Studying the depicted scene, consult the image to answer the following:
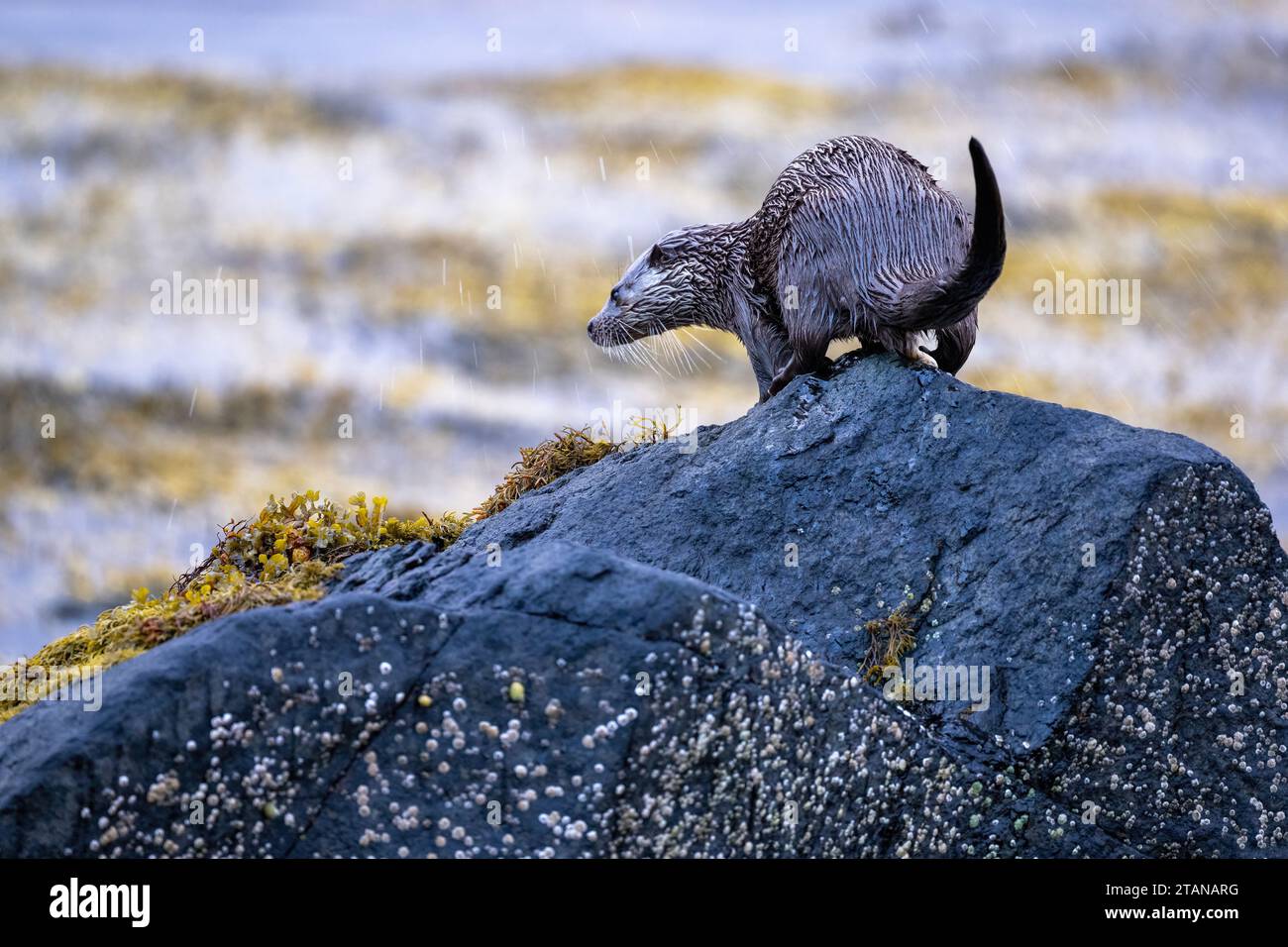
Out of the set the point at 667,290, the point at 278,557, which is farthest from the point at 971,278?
the point at 278,557

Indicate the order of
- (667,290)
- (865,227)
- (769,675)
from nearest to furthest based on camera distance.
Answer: (769,675), (865,227), (667,290)

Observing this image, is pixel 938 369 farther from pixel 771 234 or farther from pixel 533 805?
pixel 533 805

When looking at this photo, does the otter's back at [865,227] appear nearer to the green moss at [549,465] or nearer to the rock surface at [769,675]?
the rock surface at [769,675]

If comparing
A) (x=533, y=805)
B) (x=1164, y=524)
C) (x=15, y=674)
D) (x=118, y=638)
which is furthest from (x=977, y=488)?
(x=15, y=674)

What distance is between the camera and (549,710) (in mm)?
6574

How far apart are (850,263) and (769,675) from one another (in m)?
3.36

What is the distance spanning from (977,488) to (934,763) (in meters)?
1.90

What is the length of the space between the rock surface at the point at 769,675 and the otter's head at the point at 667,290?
57.3 inches

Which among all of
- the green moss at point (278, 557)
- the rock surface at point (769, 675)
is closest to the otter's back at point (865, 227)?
the rock surface at point (769, 675)

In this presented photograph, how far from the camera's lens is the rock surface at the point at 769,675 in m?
6.40

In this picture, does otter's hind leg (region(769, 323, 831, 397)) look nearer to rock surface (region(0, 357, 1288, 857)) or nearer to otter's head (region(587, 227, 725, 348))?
rock surface (region(0, 357, 1288, 857))

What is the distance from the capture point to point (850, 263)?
29.6ft

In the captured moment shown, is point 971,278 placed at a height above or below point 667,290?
below

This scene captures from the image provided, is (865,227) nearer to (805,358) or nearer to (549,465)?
(805,358)
